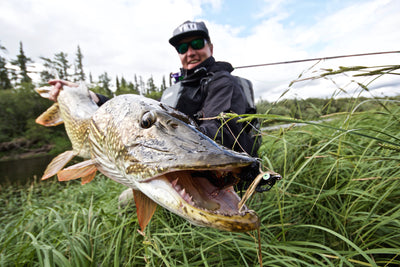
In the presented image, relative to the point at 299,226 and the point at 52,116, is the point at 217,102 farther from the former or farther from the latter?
the point at 52,116

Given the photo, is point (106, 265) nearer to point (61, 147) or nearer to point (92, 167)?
point (92, 167)

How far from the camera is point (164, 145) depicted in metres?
0.65

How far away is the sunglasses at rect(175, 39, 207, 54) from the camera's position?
6.90 feet

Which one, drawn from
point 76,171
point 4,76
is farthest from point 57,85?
point 4,76

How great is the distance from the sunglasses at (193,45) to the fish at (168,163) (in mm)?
1487

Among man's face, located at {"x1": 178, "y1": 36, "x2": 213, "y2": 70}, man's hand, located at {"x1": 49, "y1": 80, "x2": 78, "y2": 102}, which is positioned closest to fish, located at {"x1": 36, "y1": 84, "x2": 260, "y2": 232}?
man's hand, located at {"x1": 49, "y1": 80, "x2": 78, "y2": 102}

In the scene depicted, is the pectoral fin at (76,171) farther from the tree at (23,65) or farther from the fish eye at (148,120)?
the tree at (23,65)

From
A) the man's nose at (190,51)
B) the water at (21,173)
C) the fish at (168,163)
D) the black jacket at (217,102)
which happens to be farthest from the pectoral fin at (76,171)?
the water at (21,173)

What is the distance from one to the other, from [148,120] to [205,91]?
1025mm

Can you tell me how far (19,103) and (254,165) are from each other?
1225 inches

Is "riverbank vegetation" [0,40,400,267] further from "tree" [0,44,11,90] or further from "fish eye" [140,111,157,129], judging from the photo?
"tree" [0,44,11,90]

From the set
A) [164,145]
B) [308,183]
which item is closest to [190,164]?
[164,145]

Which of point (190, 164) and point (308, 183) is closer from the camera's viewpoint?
point (190, 164)

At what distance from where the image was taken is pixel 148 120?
0.75 metres
